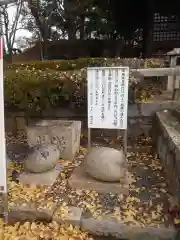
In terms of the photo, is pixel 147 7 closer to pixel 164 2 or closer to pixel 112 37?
pixel 164 2

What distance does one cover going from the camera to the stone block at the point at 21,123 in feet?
16.5

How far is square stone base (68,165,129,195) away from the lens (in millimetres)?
2918

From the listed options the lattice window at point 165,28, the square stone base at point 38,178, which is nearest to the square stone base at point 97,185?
the square stone base at point 38,178

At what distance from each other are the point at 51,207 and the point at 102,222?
22.5 inches

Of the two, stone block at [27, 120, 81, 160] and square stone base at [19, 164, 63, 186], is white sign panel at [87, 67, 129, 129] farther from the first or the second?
square stone base at [19, 164, 63, 186]

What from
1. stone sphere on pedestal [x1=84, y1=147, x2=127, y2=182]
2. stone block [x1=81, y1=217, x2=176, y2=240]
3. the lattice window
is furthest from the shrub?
the lattice window

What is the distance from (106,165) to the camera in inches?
113

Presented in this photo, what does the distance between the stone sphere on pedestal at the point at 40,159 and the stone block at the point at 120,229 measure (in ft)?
3.17

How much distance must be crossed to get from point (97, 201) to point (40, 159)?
908 mm

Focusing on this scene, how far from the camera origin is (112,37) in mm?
11719

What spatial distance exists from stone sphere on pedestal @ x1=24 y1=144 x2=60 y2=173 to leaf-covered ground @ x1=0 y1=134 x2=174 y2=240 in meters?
0.24

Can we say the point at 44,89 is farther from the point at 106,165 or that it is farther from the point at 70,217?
the point at 70,217

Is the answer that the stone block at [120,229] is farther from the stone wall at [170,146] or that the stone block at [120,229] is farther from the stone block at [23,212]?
the stone block at [23,212]

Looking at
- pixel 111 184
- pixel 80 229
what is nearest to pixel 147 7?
pixel 111 184
